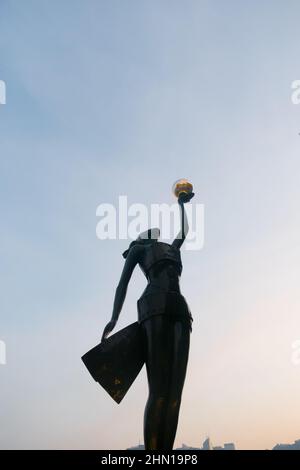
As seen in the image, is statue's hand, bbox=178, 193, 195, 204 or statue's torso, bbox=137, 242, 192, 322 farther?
statue's hand, bbox=178, 193, 195, 204

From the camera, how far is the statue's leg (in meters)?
5.34

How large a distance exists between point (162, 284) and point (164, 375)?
4.20ft

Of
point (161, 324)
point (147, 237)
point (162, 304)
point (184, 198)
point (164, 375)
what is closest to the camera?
point (164, 375)

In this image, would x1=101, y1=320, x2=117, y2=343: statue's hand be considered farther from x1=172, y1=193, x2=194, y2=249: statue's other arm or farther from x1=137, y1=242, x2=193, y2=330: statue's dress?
x1=172, y1=193, x2=194, y2=249: statue's other arm

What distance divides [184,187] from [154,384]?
300cm

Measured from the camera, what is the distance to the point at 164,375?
18.6 feet

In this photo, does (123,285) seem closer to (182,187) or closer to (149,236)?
(149,236)

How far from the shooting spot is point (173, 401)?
219 inches

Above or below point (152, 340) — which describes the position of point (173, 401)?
below

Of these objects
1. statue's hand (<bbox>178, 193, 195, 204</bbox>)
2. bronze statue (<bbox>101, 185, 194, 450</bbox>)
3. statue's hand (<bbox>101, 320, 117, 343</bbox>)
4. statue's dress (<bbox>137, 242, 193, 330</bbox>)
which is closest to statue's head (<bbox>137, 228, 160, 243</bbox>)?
bronze statue (<bbox>101, 185, 194, 450</bbox>)

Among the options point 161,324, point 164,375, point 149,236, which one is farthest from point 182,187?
point 164,375

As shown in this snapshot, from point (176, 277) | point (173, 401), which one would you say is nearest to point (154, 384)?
point (173, 401)
